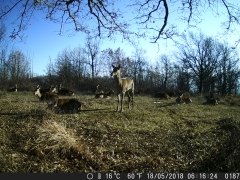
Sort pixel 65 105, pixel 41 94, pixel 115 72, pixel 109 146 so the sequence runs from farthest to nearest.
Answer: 1. pixel 41 94
2. pixel 115 72
3. pixel 65 105
4. pixel 109 146

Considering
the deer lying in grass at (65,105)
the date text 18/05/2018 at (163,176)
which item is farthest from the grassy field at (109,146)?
the deer lying in grass at (65,105)

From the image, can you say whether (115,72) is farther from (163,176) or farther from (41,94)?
(163,176)

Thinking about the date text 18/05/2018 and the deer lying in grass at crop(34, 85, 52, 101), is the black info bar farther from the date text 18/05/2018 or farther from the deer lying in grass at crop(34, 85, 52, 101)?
the deer lying in grass at crop(34, 85, 52, 101)

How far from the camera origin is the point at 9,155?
9789 millimetres

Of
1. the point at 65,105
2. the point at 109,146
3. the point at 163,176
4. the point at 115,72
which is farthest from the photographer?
the point at 115,72

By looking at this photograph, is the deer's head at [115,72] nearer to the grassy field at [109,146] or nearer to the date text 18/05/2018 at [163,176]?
the grassy field at [109,146]

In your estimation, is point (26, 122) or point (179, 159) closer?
point (179, 159)

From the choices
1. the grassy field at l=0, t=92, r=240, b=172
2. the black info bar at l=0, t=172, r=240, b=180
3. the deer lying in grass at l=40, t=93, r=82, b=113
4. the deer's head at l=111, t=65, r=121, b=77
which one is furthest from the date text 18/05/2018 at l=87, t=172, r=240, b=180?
the deer's head at l=111, t=65, r=121, b=77

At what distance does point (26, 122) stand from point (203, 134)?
6.86 metres

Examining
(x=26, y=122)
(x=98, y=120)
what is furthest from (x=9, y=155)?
(x=98, y=120)

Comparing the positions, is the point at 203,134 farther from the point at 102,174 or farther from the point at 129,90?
the point at 129,90

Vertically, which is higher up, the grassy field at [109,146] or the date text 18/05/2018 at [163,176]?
the grassy field at [109,146]

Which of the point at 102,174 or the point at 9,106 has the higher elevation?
the point at 9,106

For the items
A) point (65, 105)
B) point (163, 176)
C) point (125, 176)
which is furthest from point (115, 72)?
point (163, 176)
